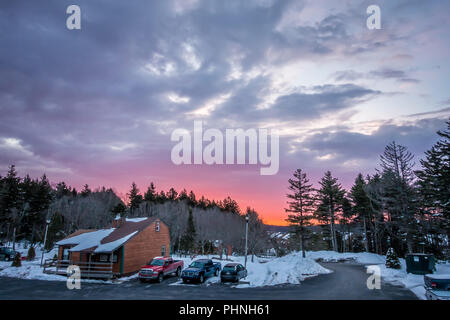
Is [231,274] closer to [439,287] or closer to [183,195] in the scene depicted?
[439,287]

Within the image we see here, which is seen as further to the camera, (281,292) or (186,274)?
(186,274)

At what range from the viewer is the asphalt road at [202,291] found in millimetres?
17219

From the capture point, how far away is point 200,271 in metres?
23.4

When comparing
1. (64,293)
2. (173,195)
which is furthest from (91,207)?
(64,293)

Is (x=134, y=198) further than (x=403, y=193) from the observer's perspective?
Yes

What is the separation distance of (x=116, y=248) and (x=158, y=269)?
561 cm

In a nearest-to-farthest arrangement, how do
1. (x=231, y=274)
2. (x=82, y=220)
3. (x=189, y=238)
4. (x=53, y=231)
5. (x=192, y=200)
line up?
(x=231, y=274) < (x=53, y=231) < (x=82, y=220) < (x=189, y=238) < (x=192, y=200)

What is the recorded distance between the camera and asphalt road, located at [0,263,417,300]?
17219 millimetres

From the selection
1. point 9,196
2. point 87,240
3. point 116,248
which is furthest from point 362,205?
point 9,196

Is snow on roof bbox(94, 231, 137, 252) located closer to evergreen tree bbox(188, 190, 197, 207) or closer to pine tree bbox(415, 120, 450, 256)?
pine tree bbox(415, 120, 450, 256)

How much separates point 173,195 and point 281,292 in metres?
94.6
